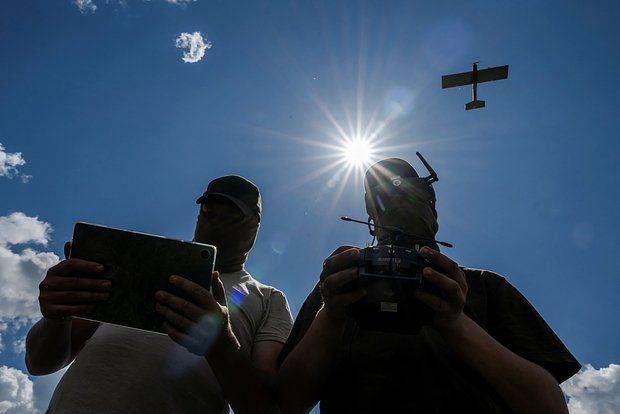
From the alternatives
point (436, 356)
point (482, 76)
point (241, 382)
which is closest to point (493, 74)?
point (482, 76)

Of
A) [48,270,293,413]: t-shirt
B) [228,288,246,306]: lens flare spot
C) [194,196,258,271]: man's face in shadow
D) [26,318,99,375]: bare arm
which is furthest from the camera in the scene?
[194,196,258,271]: man's face in shadow

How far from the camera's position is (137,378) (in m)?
2.82

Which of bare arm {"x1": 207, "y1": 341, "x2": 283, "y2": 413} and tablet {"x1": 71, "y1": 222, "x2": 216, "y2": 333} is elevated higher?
tablet {"x1": 71, "y1": 222, "x2": 216, "y2": 333}

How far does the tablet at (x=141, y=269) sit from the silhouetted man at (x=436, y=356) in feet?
2.41

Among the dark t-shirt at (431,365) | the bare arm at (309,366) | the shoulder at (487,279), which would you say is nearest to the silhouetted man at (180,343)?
the bare arm at (309,366)

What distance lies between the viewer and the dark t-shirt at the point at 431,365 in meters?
2.33

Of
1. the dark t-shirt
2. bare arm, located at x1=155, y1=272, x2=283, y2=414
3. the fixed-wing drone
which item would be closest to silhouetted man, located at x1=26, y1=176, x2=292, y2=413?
bare arm, located at x1=155, y1=272, x2=283, y2=414

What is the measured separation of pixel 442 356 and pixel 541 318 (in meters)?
0.74

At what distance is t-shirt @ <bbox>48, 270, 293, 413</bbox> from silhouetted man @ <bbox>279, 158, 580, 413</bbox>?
0.53 m

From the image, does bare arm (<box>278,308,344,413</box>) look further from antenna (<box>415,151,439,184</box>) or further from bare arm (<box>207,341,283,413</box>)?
antenna (<box>415,151,439,184</box>)

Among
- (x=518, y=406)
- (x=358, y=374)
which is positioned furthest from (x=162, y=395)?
(x=518, y=406)

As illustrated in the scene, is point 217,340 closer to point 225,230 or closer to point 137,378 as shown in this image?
point 137,378

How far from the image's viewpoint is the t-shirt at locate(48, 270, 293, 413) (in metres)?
2.72

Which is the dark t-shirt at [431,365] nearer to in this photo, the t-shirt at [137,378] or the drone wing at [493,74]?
the t-shirt at [137,378]
